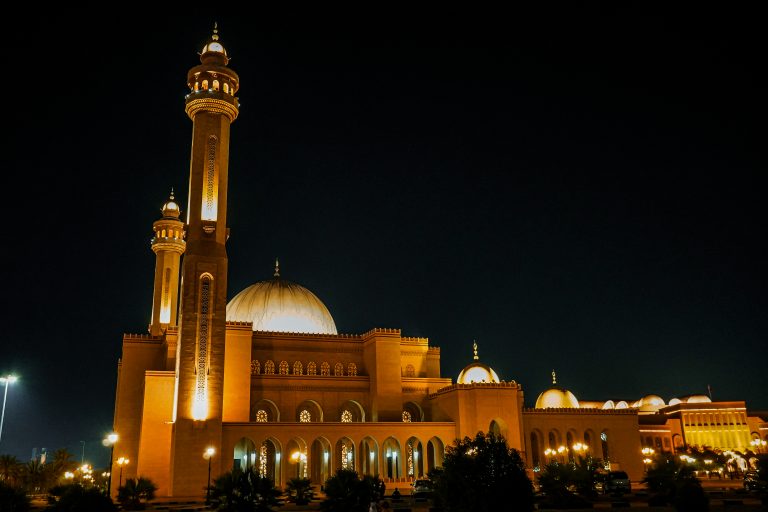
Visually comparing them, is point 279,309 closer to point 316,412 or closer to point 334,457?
point 316,412

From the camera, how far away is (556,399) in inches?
1821

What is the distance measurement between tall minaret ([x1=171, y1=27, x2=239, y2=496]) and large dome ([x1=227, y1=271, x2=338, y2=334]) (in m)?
8.32

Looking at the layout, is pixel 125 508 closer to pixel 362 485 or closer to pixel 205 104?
pixel 362 485

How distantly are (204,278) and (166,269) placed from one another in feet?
40.3

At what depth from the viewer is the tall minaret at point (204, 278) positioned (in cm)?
3120

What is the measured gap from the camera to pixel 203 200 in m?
34.6

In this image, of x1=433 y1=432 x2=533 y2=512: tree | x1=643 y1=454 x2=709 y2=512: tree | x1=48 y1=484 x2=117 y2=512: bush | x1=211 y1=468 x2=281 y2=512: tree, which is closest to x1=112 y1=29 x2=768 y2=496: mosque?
x1=643 y1=454 x2=709 y2=512: tree

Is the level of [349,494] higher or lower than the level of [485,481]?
lower

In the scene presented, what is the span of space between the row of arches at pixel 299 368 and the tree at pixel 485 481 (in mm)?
25616

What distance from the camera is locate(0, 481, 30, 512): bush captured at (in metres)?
19.5

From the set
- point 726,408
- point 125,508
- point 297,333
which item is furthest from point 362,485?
point 726,408

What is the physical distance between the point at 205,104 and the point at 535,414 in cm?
2479

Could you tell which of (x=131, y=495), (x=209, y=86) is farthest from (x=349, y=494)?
(x=209, y=86)

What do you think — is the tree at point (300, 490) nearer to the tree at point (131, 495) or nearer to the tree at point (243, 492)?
the tree at point (131, 495)
